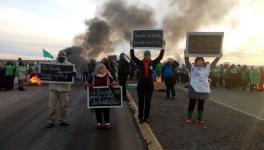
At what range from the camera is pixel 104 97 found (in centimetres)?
1036

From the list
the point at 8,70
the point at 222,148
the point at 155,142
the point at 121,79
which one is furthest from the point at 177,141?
the point at 8,70

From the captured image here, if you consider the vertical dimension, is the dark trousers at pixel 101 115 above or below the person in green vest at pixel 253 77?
below

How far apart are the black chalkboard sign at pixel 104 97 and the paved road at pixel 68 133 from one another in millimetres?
562

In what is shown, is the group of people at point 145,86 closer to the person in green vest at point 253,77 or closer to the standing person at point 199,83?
the standing person at point 199,83

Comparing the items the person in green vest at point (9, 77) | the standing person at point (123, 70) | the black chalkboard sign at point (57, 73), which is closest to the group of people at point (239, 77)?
the standing person at point (123, 70)

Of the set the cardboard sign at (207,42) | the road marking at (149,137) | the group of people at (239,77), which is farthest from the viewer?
the group of people at (239,77)

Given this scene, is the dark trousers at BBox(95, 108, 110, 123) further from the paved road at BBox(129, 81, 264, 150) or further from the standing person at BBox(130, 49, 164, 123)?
the paved road at BBox(129, 81, 264, 150)

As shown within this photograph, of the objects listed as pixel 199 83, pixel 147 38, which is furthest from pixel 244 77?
pixel 199 83

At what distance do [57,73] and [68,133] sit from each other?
187cm

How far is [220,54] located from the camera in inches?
414

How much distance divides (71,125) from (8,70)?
14.4m

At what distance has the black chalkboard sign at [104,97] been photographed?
10328mm

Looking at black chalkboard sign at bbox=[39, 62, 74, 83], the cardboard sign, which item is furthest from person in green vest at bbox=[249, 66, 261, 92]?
black chalkboard sign at bbox=[39, 62, 74, 83]

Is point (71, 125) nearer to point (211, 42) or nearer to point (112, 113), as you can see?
point (112, 113)
